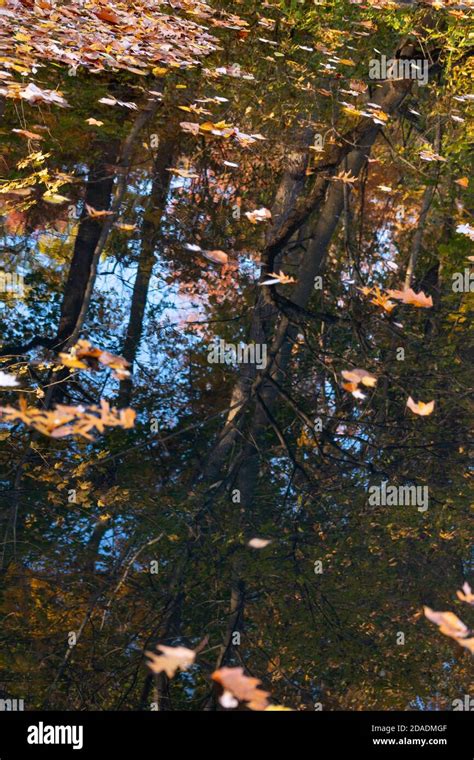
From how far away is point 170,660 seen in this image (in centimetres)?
238

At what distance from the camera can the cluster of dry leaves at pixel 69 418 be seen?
290 centimetres

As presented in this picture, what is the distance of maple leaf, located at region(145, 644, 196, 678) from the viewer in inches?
92.9

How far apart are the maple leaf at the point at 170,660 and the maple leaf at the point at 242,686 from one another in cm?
8

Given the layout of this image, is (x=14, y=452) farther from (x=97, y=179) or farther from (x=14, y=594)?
(x=97, y=179)

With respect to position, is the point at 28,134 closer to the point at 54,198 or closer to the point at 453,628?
the point at 54,198

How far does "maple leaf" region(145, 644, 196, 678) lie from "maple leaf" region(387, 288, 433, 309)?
251 cm

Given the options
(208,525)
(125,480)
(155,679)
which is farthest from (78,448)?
(155,679)

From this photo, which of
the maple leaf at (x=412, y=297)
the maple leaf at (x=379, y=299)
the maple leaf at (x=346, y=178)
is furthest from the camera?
the maple leaf at (x=346, y=178)

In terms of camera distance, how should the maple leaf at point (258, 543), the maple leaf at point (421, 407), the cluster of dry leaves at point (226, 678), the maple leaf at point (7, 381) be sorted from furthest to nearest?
the maple leaf at point (421, 407), the maple leaf at point (7, 381), the maple leaf at point (258, 543), the cluster of dry leaves at point (226, 678)

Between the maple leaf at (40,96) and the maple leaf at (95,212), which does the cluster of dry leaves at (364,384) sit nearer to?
the maple leaf at (95,212)

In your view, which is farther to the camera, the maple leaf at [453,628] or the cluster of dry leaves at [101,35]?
the cluster of dry leaves at [101,35]

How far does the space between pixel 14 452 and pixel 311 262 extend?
2.25 m

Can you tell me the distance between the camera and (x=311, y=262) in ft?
15.5

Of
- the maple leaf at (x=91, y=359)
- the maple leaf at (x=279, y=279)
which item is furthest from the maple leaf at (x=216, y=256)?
the maple leaf at (x=91, y=359)
